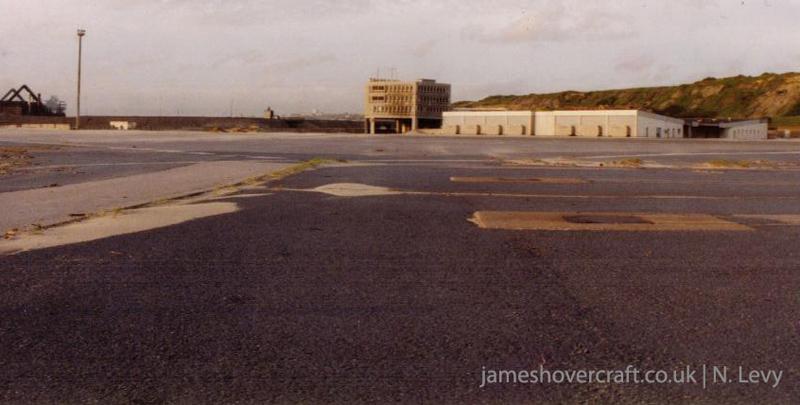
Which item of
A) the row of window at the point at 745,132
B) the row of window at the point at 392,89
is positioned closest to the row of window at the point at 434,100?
the row of window at the point at 392,89

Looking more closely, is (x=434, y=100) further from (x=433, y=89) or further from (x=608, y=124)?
(x=608, y=124)

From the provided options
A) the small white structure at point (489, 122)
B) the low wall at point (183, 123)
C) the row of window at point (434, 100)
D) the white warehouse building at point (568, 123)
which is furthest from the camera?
the row of window at point (434, 100)

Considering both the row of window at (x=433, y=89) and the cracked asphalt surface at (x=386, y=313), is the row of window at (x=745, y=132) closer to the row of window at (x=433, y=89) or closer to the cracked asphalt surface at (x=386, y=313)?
the row of window at (x=433, y=89)

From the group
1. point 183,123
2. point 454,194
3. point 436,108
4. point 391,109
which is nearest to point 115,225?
point 454,194

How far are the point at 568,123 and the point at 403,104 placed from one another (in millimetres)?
42872

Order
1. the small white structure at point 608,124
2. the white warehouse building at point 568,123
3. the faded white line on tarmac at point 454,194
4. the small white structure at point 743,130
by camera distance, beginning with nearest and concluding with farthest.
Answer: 1. the faded white line on tarmac at point 454,194
2. the small white structure at point 608,124
3. the white warehouse building at point 568,123
4. the small white structure at point 743,130

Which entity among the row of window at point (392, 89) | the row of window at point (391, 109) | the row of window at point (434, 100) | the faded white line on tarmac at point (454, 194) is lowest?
the faded white line on tarmac at point (454, 194)

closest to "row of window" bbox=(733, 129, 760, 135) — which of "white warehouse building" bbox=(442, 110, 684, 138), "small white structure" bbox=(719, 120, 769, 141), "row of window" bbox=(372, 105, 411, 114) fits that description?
"small white structure" bbox=(719, 120, 769, 141)

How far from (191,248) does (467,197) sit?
21.7 feet

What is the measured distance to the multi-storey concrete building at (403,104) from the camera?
124 m

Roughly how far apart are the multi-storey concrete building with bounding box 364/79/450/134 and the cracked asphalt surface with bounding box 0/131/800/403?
381 feet

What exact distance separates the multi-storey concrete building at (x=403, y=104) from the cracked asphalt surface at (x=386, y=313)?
11626cm

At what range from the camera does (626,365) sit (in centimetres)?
411

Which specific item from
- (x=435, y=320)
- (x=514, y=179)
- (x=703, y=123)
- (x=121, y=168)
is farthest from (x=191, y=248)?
(x=703, y=123)
